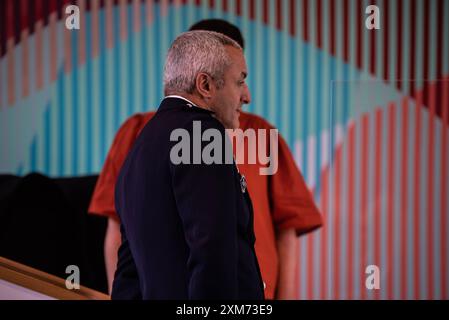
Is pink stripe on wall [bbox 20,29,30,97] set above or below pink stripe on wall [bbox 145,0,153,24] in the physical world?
below

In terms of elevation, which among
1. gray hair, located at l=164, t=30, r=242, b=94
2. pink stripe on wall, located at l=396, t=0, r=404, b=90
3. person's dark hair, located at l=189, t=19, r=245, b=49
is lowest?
gray hair, located at l=164, t=30, r=242, b=94

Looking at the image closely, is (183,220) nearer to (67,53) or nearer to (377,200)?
(377,200)

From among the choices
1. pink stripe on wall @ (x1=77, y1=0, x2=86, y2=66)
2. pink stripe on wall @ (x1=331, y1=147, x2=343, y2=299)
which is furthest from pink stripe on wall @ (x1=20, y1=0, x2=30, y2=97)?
pink stripe on wall @ (x1=331, y1=147, x2=343, y2=299)

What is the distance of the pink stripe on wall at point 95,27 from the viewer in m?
3.30

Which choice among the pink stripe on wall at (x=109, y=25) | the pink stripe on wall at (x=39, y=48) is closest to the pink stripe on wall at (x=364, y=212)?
the pink stripe on wall at (x=109, y=25)

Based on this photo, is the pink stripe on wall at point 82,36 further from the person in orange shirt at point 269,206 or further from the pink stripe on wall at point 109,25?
the person in orange shirt at point 269,206

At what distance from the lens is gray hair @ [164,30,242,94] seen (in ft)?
4.72

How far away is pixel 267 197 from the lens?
7.18 feet

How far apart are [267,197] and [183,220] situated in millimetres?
900

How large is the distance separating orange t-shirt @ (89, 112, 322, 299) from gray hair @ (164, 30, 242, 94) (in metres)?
0.67

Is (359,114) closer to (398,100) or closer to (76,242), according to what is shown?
(398,100)

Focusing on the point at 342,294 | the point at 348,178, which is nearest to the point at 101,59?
the point at 348,178

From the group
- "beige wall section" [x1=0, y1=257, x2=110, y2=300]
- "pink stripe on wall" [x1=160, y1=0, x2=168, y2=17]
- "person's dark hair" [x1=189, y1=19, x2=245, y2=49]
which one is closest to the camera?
"beige wall section" [x1=0, y1=257, x2=110, y2=300]

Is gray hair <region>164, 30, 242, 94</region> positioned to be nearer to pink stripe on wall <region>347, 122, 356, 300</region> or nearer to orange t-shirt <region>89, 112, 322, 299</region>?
orange t-shirt <region>89, 112, 322, 299</region>
